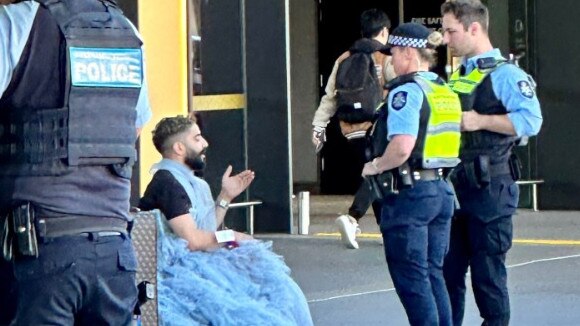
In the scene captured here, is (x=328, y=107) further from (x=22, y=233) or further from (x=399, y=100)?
(x=22, y=233)

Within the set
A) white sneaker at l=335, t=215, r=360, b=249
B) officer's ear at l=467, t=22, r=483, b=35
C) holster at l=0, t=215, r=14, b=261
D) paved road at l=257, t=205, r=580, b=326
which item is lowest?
paved road at l=257, t=205, r=580, b=326

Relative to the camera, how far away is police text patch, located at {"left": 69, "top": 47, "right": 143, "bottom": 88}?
12.1ft

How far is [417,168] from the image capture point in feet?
20.4

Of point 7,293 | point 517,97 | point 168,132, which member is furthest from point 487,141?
point 7,293

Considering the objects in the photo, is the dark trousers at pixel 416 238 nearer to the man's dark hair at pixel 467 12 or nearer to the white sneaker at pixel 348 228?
the man's dark hair at pixel 467 12

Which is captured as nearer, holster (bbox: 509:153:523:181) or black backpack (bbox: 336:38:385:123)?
holster (bbox: 509:153:523:181)

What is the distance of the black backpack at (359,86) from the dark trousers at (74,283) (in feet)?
22.2

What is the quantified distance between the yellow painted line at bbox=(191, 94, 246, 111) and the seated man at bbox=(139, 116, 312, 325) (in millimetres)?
4923

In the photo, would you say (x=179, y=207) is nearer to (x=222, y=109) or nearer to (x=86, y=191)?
(x=86, y=191)

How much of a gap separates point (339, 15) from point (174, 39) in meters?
6.68

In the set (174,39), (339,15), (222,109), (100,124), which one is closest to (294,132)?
(339,15)

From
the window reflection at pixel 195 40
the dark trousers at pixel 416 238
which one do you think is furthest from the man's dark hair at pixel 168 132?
the window reflection at pixel 195 40

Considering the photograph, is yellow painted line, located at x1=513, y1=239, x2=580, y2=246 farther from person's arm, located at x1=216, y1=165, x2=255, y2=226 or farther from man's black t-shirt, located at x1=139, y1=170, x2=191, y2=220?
man's black t-shirt, located at x1=139, y1=170, x2=191, y2=220

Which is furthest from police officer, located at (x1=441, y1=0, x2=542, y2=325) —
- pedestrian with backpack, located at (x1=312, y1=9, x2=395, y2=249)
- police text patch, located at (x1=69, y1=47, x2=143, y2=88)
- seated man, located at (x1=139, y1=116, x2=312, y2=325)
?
pedestrian with backpack, located at (x1=312, y1=9, x2=395, y2=249)
